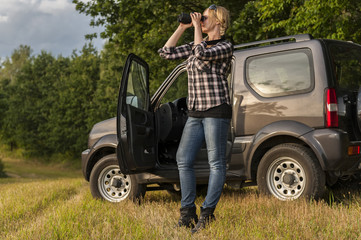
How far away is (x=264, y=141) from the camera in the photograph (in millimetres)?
5418

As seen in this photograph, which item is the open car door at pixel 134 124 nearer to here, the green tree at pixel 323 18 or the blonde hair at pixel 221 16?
the blonde hair at pixel 221 16

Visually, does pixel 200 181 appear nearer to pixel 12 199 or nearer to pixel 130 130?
pixel 130 130

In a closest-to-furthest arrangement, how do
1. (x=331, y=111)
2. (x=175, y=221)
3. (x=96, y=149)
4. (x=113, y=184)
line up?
(x=175, y=221) < (x=331, y=111) < (x=113, y=184) < (x=96, y=149)

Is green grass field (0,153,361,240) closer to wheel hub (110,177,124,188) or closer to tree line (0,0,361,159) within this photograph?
wheel hub (110,177,124,188)

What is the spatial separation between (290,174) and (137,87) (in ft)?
7.02

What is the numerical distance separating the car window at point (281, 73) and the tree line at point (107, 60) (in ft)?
15.9

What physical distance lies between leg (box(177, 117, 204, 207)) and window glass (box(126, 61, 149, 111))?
1.46m

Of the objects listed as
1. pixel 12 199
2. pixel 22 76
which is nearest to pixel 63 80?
pixel 22 76

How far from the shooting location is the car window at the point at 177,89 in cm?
617

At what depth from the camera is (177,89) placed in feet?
20.8

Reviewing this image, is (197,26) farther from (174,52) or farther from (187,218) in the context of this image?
(187,218)

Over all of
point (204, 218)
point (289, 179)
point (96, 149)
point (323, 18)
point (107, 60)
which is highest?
point (107, 60)

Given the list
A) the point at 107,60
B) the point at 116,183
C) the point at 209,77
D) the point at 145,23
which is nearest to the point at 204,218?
the point at 209,77

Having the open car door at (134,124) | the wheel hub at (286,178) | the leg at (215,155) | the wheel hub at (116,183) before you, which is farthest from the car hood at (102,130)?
the leg at (215,155)
